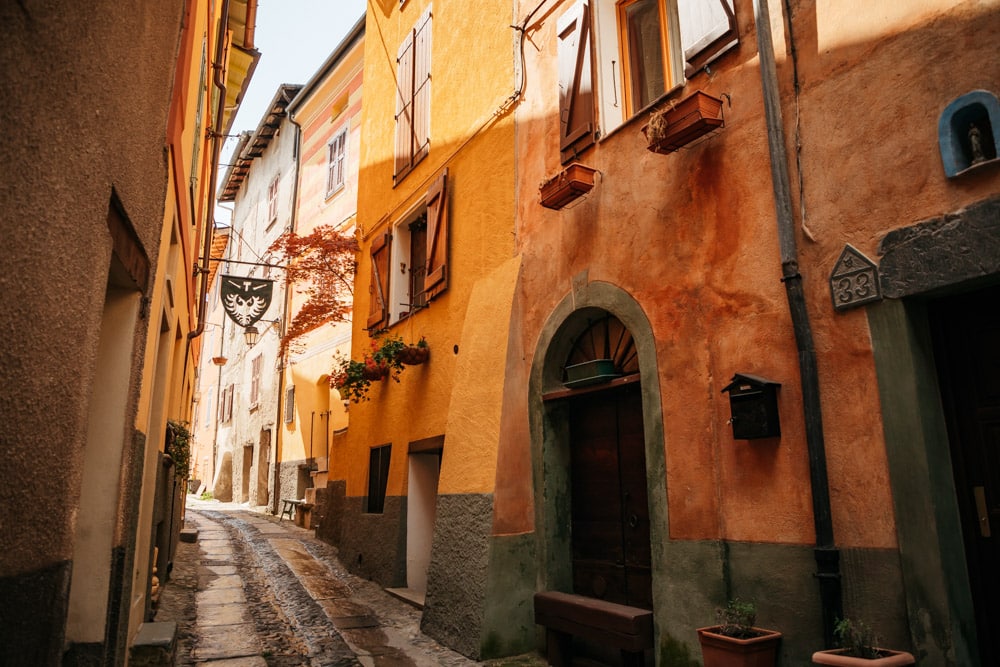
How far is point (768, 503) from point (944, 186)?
6.28 ft

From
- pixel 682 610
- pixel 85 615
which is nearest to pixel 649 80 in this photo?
pixel 682 610

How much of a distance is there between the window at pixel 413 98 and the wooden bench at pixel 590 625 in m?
6.17

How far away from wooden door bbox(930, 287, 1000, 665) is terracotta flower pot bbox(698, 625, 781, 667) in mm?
963

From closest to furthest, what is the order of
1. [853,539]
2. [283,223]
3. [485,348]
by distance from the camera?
[853,539], [485,348], [283,223]

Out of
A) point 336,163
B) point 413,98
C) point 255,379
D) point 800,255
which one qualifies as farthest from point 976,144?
point 255,379

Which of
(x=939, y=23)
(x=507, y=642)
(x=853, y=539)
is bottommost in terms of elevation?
(x=507, y=642)

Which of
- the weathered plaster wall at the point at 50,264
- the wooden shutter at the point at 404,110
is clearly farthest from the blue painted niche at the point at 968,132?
the wooden shutter at the point at 404,110

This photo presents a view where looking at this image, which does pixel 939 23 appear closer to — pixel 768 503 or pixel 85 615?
pixel 768 503

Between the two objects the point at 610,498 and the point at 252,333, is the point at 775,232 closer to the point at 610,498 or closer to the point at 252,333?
the point at 610,498

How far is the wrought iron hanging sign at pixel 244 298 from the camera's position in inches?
438

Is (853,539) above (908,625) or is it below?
above

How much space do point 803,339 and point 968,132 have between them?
1.26 metres

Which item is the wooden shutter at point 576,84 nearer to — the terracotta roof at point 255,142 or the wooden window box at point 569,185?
the wooden window box at point 569,185

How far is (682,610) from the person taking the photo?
443 cm
